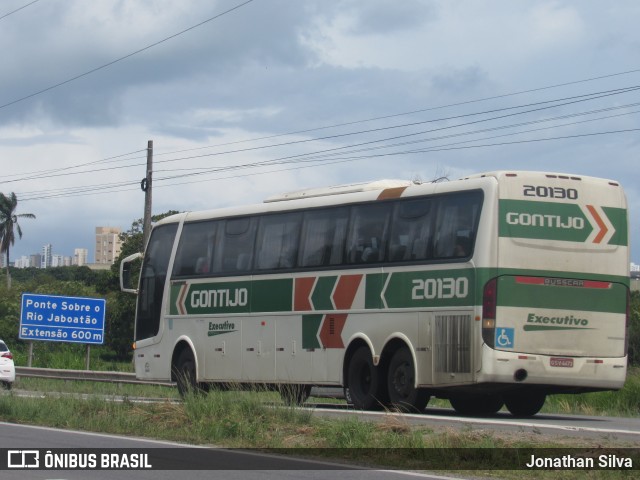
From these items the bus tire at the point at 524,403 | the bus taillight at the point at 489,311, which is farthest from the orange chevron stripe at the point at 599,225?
the bus tire at the point at 524,403

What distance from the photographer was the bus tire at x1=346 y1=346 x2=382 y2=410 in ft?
64.4

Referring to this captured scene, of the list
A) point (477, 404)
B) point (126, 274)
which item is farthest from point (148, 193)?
point (477, 404)

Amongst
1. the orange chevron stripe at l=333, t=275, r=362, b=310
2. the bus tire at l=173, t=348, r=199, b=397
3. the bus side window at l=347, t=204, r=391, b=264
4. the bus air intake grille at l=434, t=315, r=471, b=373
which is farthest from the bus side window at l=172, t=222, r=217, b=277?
the bus air intake grille at l=434, t=315, r=471, b=373

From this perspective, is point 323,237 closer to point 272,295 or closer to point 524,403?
point 272,295

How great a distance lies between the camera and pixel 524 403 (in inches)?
795

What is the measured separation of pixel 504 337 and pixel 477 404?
3368mm

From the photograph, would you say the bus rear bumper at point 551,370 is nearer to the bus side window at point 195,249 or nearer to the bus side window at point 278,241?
the bus side window at point 278,241

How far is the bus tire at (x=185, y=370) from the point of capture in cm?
2358

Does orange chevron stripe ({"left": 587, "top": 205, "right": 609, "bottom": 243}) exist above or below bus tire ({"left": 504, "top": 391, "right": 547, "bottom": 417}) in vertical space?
above

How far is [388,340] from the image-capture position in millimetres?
19422

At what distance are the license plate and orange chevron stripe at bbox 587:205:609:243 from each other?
184 centimetres

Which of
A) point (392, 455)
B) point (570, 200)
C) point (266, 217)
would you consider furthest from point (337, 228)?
point (392, 455)

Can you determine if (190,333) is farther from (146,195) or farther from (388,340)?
(146,195)

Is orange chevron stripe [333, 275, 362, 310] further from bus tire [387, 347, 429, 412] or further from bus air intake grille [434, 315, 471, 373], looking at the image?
bus air intake grille [434, 315, 471, 373]
